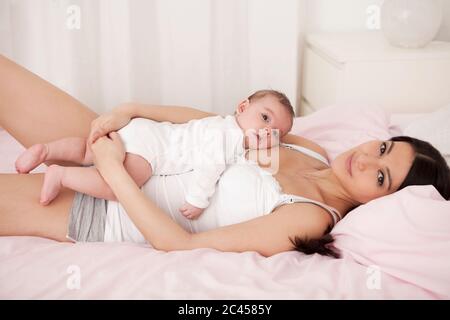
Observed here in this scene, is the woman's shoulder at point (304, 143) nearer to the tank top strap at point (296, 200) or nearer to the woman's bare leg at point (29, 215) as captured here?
the tank top strap at point (296, 200)

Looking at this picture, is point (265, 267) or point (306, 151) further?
point (306, 151)

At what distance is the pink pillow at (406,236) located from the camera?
39.1 inches

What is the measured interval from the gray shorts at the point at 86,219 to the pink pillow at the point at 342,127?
0.81 m

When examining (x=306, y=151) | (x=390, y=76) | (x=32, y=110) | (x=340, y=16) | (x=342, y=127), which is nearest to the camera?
(x=32, y=110)

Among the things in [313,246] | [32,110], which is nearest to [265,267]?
[313,246]

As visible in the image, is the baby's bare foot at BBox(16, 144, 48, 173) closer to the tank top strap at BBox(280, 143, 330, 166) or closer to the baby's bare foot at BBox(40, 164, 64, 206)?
the baby's bare foot at BBox(40, 164, 64, 206)

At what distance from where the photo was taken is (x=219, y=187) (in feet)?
4.02

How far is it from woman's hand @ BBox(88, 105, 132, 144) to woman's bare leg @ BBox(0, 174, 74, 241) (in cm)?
19

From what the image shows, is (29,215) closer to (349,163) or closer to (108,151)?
(108,151)

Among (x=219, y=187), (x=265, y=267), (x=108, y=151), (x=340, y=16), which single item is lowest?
(x=265, y=267)

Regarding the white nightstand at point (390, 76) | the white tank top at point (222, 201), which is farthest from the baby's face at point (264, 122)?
the white nightstand at point (390, 76)

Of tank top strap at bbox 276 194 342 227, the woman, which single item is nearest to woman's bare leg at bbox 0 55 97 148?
the woman

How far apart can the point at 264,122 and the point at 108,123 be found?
0.44 m

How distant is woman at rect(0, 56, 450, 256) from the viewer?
1.10m
